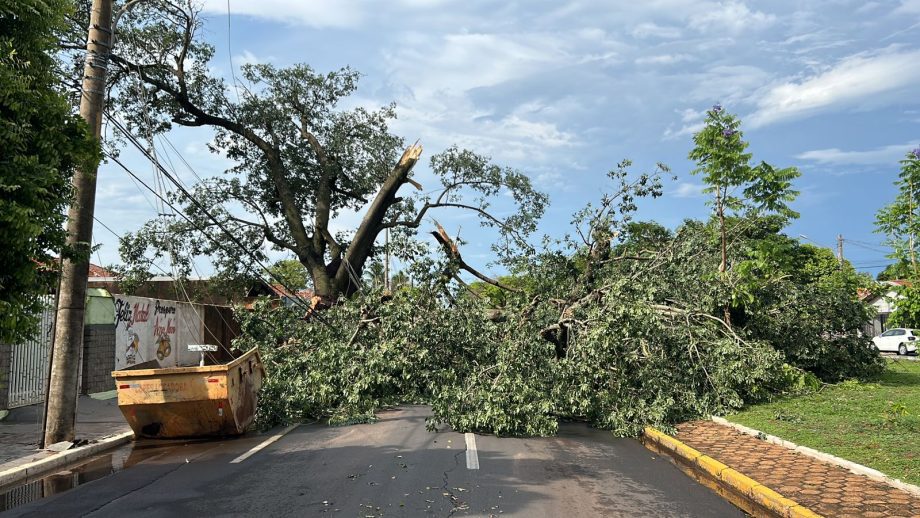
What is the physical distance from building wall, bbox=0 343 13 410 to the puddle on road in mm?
3733

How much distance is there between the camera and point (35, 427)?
11484 millimetres

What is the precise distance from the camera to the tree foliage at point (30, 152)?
20.8 feet

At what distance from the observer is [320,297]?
68.7 feet

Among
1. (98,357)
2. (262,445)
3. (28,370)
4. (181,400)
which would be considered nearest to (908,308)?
(262,445)

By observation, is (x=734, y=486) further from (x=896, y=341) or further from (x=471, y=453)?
(x=896, y=341)

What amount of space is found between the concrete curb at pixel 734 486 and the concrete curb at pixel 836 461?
1131mm

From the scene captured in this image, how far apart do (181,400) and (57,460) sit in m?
1.76

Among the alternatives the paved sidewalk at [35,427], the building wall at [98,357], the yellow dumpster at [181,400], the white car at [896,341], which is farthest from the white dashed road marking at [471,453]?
the white car at [896,341]

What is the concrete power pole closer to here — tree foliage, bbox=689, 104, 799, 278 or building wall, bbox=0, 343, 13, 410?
building wall, bbox=0, 343, 13, 410

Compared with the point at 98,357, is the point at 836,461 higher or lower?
lower

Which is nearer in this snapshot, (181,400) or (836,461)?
(836,461)

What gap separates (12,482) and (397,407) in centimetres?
765

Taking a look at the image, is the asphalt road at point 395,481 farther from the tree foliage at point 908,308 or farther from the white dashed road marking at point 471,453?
the tree foliage at point 908,308

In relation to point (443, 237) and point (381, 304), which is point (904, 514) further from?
point (443, 237)
